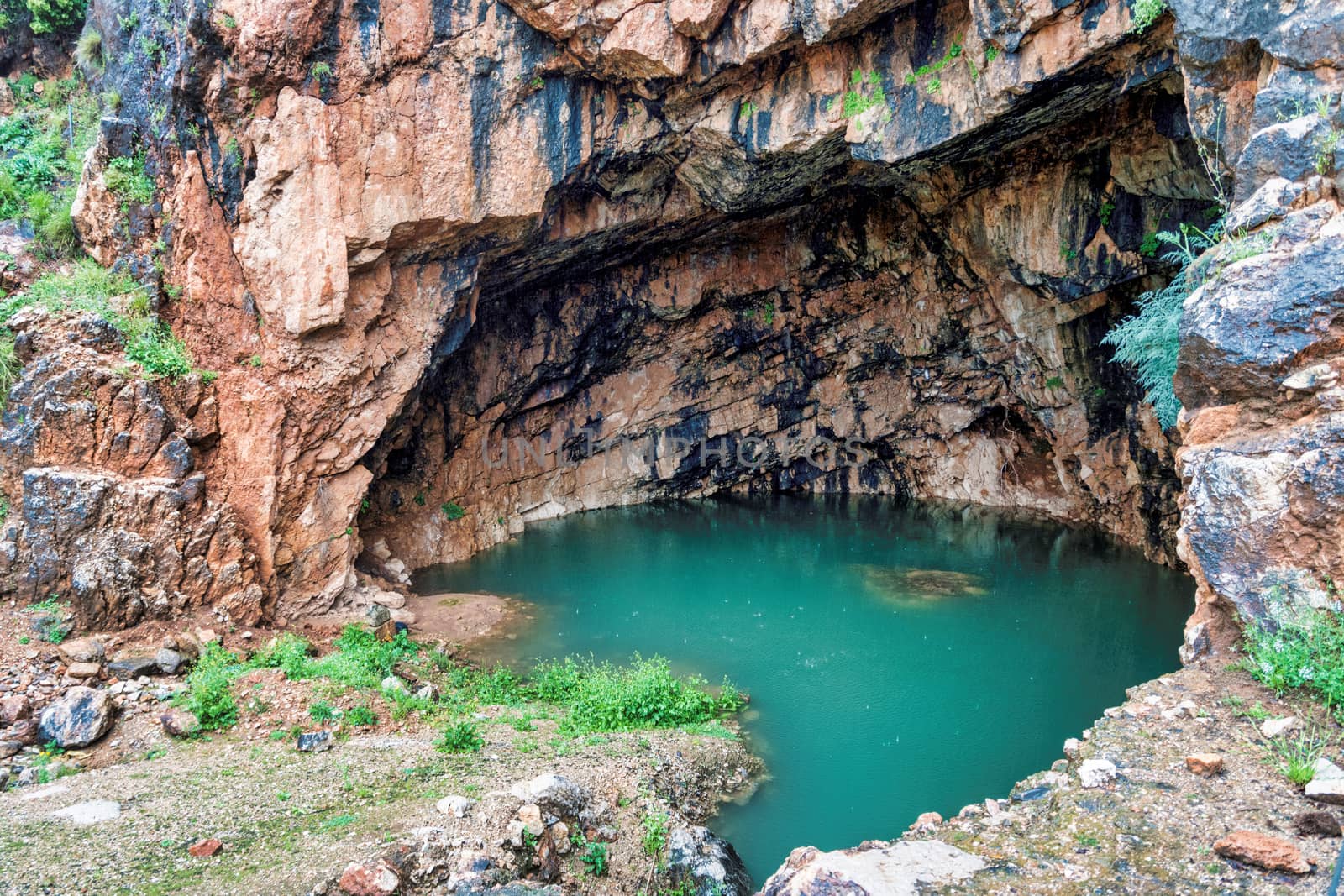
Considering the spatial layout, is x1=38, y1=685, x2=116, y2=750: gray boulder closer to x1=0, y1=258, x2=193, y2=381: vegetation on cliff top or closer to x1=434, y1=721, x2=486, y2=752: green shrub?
x1=434, y1=721, x2=486, y2=752: green shrub

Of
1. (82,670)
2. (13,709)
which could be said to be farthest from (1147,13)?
(13,709)

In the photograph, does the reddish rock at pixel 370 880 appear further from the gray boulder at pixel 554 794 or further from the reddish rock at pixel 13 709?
the reddish rock at pixel 13 709

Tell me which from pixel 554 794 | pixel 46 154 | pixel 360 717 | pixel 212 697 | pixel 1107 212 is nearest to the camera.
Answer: pixel 554 794

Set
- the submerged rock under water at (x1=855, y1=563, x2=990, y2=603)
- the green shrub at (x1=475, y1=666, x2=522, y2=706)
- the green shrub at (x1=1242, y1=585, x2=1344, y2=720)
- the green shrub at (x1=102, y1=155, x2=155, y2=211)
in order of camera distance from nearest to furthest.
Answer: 1. the green shrub at (x1=1242, y1=585, x2=1344, y2=720)
2. the green shrub at (x1=475, y1=666, x2=522, y2=706)
3. the green shrub at (x1=102, y1=155, x2=155, y2=211)
4. the submerged rock under water at (x1=855, y1=563, x2=990, y2=603)

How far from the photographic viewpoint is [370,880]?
6.16 metres

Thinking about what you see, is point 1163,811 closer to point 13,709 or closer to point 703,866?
point 703,866

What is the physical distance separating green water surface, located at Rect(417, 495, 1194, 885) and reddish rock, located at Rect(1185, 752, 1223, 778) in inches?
151

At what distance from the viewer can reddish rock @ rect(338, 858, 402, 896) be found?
6117 millimetres

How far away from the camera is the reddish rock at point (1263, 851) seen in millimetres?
4578

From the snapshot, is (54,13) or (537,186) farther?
(54,13)

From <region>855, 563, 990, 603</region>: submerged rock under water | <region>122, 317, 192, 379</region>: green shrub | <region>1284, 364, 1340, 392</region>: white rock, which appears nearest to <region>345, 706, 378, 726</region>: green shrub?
<region>122, 317, 192, 379</region>: green shrub

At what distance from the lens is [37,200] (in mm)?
12203

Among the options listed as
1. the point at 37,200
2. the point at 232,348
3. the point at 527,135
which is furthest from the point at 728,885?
the point at 37,200

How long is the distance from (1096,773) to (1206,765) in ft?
2.31
